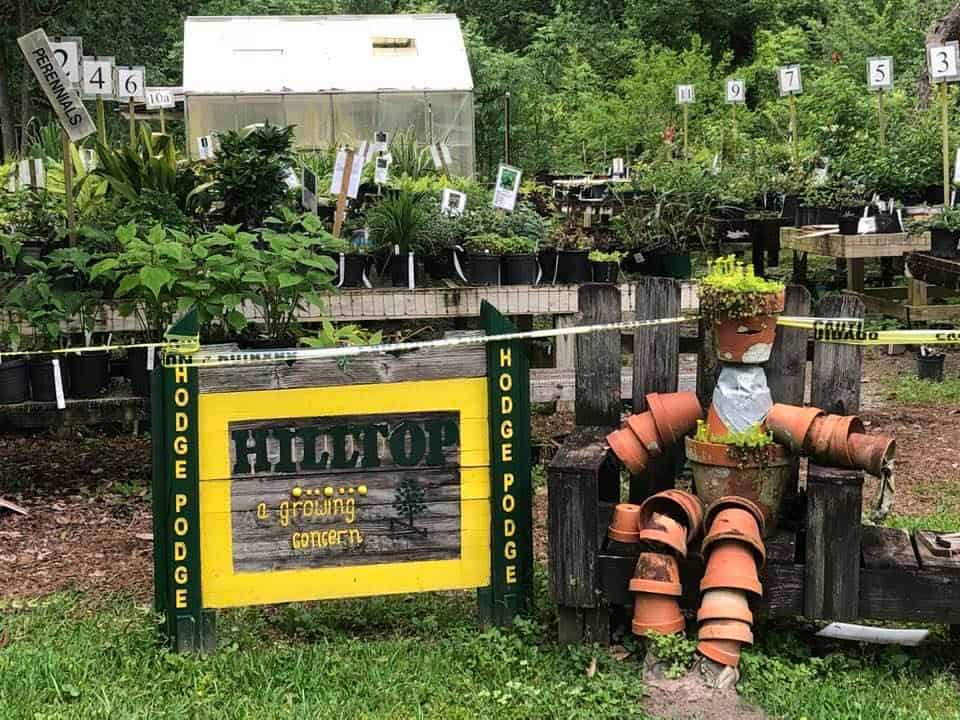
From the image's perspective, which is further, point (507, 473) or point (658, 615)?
point (507, 473)

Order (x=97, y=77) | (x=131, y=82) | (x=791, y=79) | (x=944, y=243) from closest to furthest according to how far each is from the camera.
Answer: (x=97, y=77)
(x=944, y=243)
(x=131, y=82)
(x=791, y=79)

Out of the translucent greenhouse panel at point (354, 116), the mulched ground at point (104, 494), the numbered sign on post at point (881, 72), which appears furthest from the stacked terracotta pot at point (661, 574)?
the translucent greenhouse panel at point (354, 116)

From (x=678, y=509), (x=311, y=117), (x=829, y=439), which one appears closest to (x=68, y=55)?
(x=678, y=509)

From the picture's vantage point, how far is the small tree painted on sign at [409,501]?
368 centimetres

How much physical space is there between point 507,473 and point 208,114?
556 inches

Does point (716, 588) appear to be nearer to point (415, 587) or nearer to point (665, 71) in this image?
point (415, 587)

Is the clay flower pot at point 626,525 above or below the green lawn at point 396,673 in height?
above

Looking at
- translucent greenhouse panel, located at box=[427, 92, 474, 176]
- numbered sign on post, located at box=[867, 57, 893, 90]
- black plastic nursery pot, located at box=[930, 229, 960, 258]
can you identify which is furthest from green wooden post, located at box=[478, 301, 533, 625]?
translucent greenhouse panel, located at box=[427, 92, 474, 176]

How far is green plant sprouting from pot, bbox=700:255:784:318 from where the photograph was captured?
3.49 meters

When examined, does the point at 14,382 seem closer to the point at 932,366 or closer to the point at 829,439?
the point at 829,439

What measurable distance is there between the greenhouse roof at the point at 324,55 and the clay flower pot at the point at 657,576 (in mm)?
14153

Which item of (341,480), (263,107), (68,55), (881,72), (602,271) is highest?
(263,107)

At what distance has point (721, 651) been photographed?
3.27 meters

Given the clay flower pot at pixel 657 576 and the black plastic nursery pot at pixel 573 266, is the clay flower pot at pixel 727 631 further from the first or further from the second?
the black plastic nursery pot at pixel 573 266
